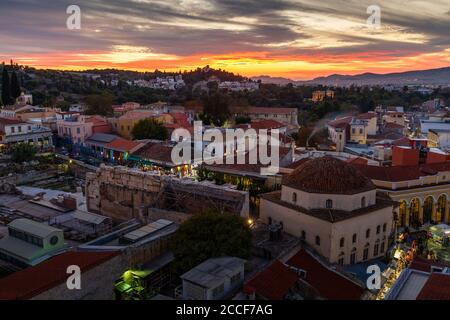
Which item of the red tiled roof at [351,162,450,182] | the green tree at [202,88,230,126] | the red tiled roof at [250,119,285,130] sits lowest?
the red tiled roof at [351,162,450,182]

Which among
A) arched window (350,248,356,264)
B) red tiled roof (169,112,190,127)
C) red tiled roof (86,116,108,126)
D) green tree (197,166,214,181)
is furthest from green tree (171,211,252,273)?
red tiled roof (169,112,190,127)

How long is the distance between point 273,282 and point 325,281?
3.61 meters

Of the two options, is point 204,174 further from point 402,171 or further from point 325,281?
point 325,281

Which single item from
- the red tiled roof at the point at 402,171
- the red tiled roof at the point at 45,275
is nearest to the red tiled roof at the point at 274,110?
the red tiled roof at the point at 402,171

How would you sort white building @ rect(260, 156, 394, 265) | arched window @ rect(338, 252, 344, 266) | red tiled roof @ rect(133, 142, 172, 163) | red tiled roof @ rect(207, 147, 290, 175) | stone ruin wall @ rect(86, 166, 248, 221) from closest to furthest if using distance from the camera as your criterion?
1. white building @ rect(260, 156, 394, 265)
2. arched window @ rect(338, 252, 344, 266)
3. stone ruin wall @ rect(86, 166, 248, 221)
4. red tiled roof @ rect(207, 147, 290, 175)
5. red tiled roof @ rect(133, 142, 172, 163)

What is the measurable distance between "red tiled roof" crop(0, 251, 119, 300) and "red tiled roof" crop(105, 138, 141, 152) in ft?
97.6

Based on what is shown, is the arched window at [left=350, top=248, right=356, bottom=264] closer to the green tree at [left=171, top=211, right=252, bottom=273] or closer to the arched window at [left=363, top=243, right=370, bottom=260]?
the arched window at [left=363, top=243, right=370, bottom=260]

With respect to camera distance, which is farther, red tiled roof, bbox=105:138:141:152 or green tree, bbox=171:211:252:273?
red tiled roof, bbox=105:138:141:152

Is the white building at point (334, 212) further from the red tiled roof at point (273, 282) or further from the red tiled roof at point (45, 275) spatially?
the red tiled roof at point (45, 275)

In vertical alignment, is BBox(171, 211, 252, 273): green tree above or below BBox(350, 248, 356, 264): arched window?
above

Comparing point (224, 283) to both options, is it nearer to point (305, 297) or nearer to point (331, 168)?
point (305, 297)

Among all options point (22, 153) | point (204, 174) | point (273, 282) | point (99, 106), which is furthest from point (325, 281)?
point (99, 106)

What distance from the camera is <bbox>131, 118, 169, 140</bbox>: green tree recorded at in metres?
55.1

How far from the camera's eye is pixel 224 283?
16.7 metres
